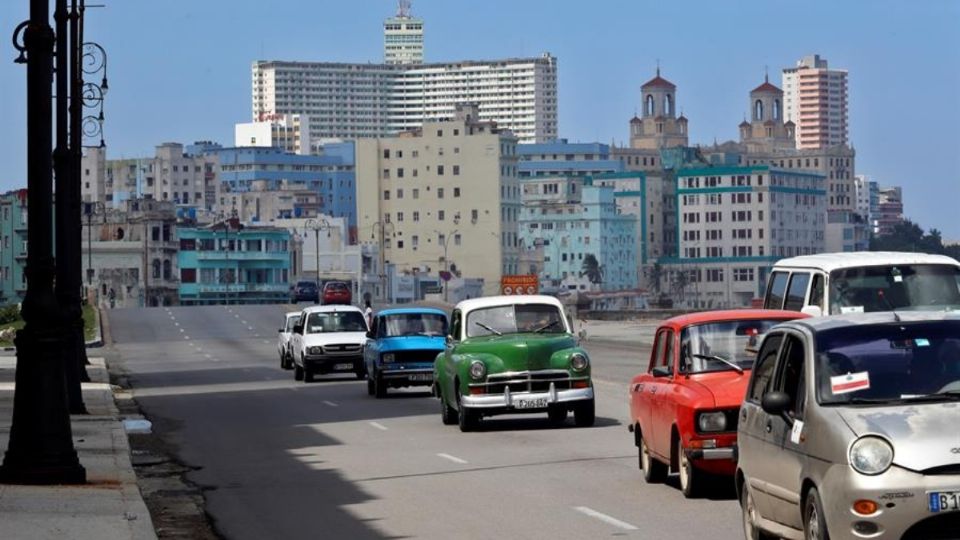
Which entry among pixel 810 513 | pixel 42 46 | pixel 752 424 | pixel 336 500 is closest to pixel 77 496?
pixel 336 500

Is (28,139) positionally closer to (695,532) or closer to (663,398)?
(663,398)

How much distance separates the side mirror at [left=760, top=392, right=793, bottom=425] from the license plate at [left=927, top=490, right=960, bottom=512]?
1.62 meters

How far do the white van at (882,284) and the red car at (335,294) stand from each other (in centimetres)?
9968

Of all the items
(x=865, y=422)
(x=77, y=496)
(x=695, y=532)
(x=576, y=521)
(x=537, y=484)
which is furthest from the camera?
(x=537, y=484)

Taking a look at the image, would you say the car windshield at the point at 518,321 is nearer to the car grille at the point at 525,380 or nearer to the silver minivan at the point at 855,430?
the car grille at the point at 525,380

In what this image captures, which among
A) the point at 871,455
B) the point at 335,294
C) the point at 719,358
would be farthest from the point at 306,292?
the point at 871,455

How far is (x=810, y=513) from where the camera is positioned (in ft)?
41.7

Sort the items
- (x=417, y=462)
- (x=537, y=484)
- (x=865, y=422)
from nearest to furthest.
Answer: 1. (x=865, y=422)
2. (x=537, y=484)
3. (x=417, y=462)

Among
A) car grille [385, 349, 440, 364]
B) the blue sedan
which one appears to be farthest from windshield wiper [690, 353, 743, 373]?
car grille [385, 349, 440, 364]

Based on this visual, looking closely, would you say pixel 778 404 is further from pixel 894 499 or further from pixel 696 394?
pixel 696 394

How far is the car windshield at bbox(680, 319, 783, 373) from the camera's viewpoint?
19.7 metres

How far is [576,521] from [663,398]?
8.62 feet

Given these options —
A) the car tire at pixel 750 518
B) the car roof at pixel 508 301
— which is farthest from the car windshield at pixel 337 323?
the car tire at pixel 750 518

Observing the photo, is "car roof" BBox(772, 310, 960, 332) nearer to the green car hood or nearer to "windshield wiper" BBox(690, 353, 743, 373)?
"windshield wiper" BBox(690, 353, 743, 373)
